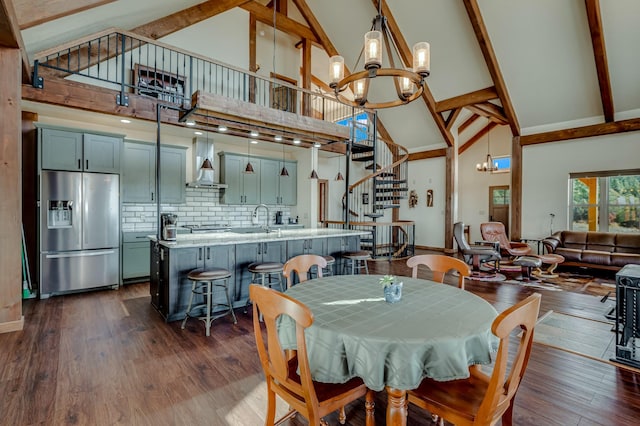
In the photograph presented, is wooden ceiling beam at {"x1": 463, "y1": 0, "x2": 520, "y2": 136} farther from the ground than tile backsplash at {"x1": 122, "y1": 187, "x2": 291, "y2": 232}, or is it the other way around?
wooden ceiling beam at {"x1": 463, "y1": 0, "x2": 520, "y2": 136}

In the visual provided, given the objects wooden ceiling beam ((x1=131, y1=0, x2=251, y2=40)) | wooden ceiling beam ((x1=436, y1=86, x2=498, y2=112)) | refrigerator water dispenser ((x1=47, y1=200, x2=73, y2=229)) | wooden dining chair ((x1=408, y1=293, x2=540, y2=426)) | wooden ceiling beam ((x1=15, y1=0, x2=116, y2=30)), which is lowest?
wooden dining chair ((x1=408, y1=293, x2=540, y2=426))

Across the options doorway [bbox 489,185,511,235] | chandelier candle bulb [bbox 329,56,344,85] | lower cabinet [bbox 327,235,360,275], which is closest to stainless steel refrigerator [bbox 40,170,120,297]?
lower cabinet [bbox 327,235,360,275]

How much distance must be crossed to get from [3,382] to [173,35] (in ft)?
20.5

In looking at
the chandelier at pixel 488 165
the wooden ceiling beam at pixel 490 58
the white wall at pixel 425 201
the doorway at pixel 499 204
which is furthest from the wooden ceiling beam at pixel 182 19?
the doorway at pixel 499 204

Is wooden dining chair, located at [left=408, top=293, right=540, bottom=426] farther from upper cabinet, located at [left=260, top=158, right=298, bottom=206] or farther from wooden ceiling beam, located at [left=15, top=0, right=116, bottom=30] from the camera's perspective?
upper cabinet, located at [left=260, top=158, right=298, bottom=206]

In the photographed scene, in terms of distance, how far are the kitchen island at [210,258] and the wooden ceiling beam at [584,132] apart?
6.18m

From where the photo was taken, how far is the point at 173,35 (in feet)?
20.7

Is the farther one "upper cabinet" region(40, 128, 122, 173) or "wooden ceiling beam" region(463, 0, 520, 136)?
"wooden ceiling beam" region(463, 0, 520, 136)

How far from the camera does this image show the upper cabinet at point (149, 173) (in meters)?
5.64

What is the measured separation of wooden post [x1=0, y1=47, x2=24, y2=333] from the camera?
10.7 feet

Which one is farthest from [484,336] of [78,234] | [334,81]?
[78,234]

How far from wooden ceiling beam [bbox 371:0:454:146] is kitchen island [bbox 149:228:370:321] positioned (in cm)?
513

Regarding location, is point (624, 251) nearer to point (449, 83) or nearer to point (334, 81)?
point (449, 83)

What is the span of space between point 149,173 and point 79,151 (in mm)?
1195
